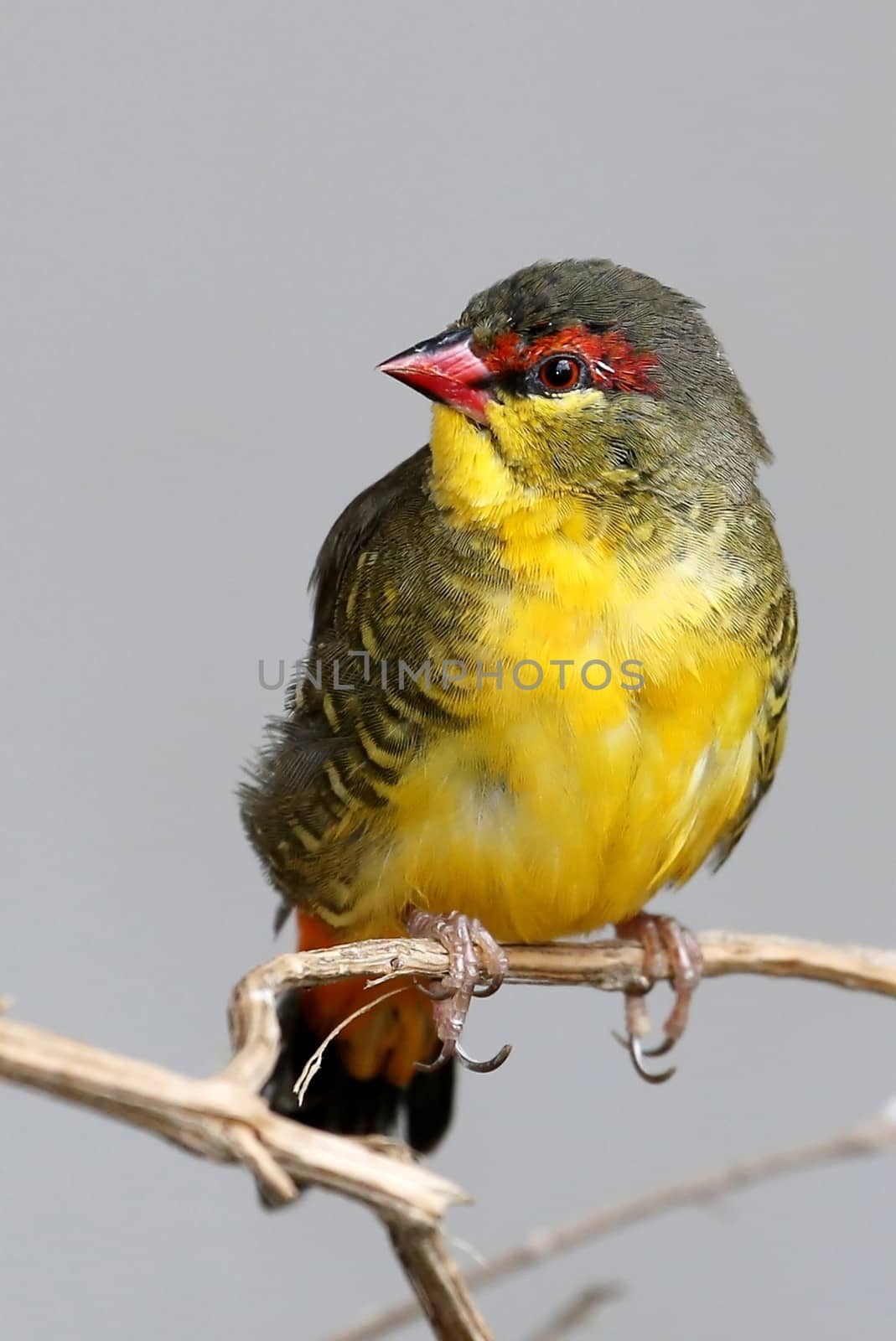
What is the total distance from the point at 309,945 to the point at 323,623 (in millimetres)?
550

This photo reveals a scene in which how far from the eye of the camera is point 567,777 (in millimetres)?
2139

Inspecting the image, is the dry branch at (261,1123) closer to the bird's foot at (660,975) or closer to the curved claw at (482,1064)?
the curved claw at (482,1064)

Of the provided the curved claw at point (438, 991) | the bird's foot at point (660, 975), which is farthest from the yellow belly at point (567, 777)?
the bird's foot at point (660, 975)

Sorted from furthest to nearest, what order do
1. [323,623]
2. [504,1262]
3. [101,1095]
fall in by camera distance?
1. [323,623]
2. [504,1262]
3. [101,1095]

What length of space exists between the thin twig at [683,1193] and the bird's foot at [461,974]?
31 centimetres

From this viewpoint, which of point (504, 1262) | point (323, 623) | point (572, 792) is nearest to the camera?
point (572, 792)

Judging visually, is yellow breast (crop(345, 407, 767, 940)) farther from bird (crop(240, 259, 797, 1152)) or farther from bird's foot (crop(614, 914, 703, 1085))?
bird's foot (crop(614, 914, 703, 1085))

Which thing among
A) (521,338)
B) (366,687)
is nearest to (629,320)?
(521,338)

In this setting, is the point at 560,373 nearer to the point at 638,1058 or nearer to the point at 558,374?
the point at 558,374

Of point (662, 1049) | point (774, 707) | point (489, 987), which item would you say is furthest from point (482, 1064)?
point (774, 707)

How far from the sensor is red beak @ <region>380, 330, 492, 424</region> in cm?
214

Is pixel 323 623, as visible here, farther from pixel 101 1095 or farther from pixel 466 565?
pixel 101 1095

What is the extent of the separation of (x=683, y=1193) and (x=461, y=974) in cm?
50

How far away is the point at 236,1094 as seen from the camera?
1.29 meters
